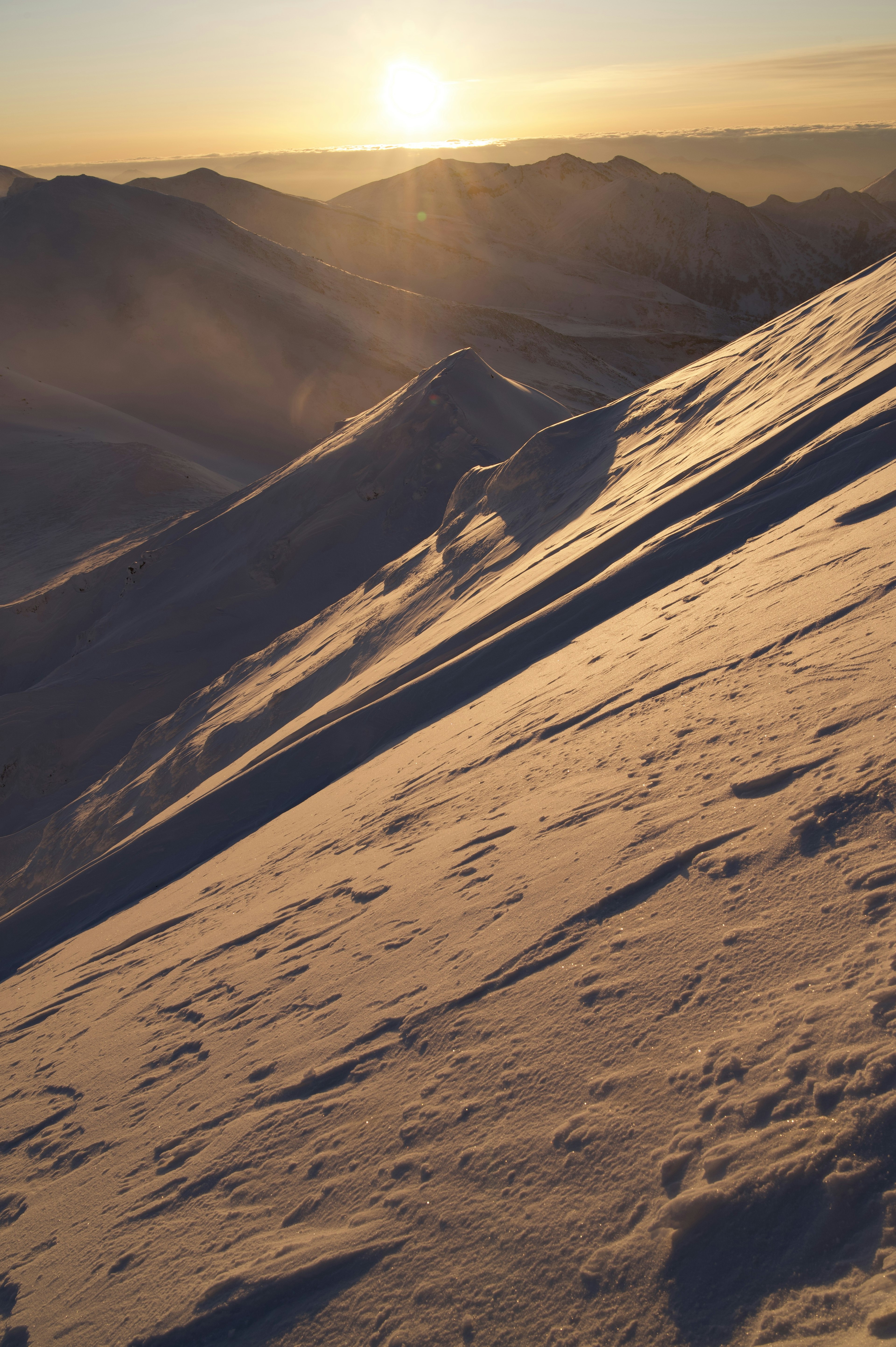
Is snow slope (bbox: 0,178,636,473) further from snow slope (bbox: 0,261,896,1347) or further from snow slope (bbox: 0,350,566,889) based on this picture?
snow slope (bbox: 0,261,896,1347)

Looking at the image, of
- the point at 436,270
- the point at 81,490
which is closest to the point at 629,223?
the point at 436,270

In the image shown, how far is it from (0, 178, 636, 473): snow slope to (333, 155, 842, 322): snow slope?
47.6m

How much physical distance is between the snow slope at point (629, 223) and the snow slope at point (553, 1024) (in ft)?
271

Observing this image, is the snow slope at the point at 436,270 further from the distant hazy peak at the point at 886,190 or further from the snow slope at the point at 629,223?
the distant hazy peak at the point at 886,190

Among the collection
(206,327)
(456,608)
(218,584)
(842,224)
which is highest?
(842,224)

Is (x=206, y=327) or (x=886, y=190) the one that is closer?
(x=206, y=327)

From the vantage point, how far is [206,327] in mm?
30172

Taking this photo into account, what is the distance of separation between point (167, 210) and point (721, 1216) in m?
41.3

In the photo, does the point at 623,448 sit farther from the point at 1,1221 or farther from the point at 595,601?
the point at 1,1221

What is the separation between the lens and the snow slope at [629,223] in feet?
266

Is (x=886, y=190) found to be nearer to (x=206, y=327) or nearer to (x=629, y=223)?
(x=629, y=223)

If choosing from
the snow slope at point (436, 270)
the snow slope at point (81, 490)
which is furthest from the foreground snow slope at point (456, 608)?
the snow slope at point (436, 270)

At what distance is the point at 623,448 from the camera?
30.4ft

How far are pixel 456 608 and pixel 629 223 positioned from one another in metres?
88.9
